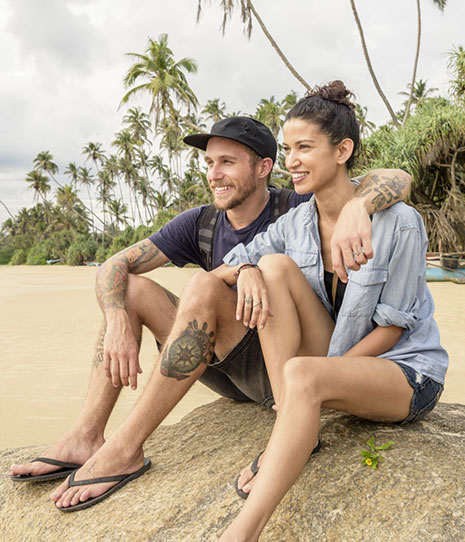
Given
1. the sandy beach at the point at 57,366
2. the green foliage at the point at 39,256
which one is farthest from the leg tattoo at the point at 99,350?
the green foliage at the point at 39,256

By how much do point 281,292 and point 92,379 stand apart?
1.04 m

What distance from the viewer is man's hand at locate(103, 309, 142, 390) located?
87.1 inches

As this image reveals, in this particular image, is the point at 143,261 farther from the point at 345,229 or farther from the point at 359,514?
the point at 359,514

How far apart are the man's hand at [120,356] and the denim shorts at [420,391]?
1.13 metres

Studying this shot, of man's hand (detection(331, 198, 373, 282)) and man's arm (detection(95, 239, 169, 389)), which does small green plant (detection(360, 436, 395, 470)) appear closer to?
man's hand (detection(331, 198, 373, 282))

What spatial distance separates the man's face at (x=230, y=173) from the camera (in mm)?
2713

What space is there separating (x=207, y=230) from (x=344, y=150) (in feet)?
3.45

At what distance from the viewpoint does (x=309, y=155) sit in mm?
2014

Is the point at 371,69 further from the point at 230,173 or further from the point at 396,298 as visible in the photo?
the point at 396,298

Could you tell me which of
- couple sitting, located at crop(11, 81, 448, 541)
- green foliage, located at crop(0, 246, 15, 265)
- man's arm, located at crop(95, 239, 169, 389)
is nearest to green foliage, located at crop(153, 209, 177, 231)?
green foliage, located at crop(0, 246, 15, 265)

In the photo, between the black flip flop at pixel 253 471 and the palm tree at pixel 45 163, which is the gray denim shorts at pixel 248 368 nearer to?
the black flip flop at pixel 253 471

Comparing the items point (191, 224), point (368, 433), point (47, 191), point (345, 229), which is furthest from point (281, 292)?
point (47, 191)

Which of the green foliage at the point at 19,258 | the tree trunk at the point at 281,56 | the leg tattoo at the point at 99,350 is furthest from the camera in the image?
the green foliage at the point at 19,258

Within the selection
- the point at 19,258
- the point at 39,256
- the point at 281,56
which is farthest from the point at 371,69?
the point at 19,258
